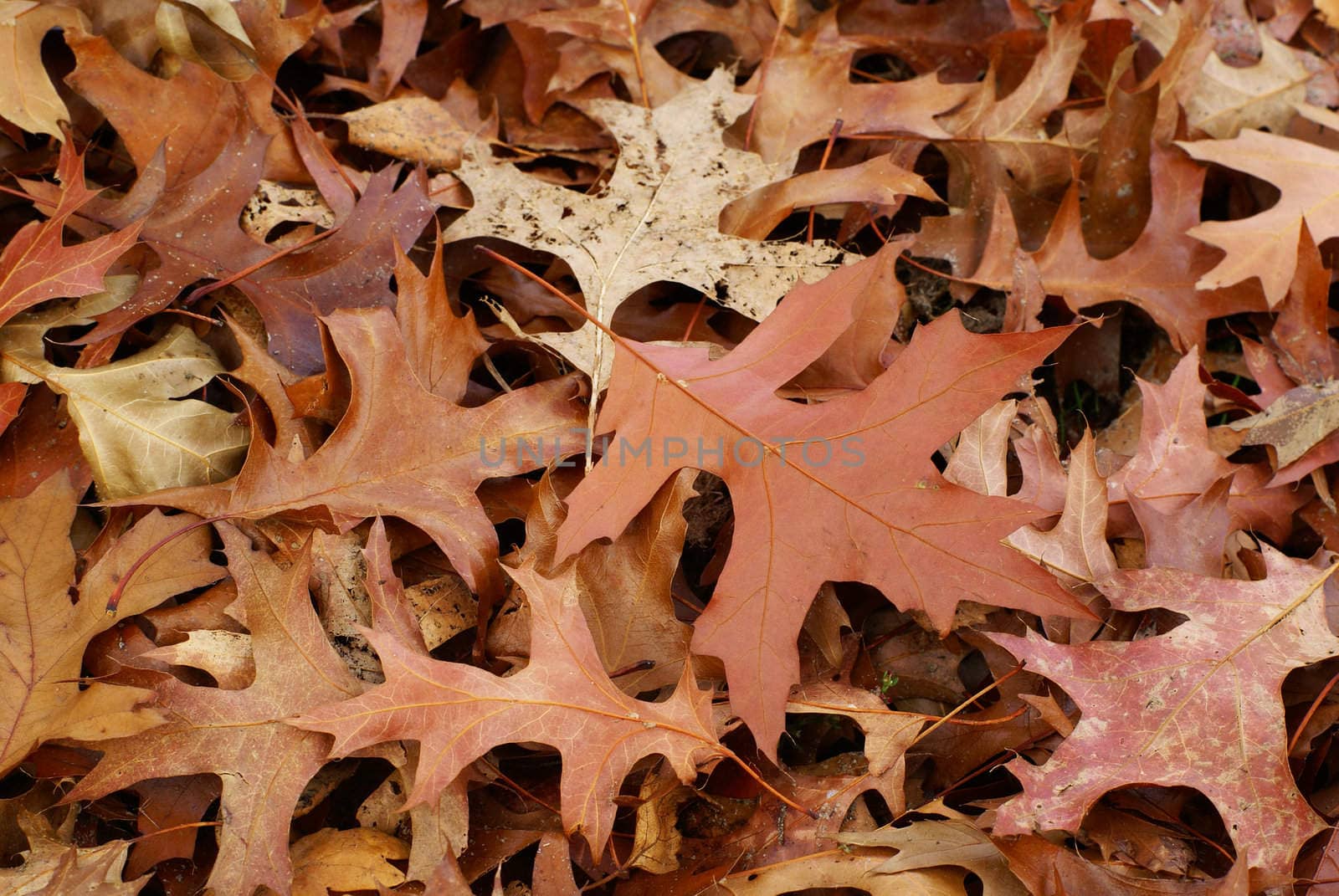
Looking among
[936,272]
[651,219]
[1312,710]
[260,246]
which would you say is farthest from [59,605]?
[1312,710]

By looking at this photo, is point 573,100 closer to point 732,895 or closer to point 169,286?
point 169,286

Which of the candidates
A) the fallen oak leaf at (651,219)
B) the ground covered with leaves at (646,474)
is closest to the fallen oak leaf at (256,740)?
the ground covered with leaves at (646,474)

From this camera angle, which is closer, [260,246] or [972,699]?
[972,699]

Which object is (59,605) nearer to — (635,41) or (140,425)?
(140,425)

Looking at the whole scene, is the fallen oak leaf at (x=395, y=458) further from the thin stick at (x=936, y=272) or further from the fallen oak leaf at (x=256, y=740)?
the thin stick at (x=936, y=272)

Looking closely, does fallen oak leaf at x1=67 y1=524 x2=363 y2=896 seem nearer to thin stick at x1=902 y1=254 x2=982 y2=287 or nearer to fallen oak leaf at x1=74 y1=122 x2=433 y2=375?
fallen oak leaf at x1=74 y1=122 x2=433 y2=375

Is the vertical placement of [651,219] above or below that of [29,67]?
below

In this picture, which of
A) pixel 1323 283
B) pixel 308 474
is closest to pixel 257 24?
pixel 308 474

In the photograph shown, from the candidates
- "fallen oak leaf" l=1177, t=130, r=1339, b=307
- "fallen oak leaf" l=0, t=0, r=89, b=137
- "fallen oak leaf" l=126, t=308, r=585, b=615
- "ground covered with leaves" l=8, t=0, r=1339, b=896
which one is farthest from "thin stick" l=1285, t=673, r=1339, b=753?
"fallen oak leaf" l=0, t=0, r=89, b=137
